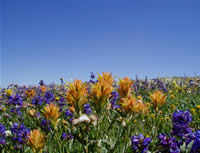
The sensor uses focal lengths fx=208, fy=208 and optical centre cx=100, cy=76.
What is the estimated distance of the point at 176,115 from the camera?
2926mm

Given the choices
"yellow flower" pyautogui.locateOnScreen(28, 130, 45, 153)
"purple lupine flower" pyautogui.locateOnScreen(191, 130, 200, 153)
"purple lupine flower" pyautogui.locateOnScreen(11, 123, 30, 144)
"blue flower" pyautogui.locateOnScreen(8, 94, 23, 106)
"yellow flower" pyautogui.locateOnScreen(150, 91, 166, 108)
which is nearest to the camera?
"yellow flower" pyautogui.locateOnScreen(28, 130, 45, 153)

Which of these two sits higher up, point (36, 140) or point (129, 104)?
point (129, 104)

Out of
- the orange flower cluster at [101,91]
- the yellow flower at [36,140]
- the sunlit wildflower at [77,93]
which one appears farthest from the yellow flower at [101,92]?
the yellow flower at [36,140]

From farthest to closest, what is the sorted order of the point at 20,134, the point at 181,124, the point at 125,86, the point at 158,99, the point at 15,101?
the point at 15,101, the point at 20,134, the point at 181,124, the point at 158,99, the point at 125,86

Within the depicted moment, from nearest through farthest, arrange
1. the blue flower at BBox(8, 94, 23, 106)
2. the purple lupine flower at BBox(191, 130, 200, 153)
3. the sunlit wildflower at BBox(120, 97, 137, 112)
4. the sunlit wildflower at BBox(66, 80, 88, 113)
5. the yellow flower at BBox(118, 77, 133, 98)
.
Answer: the sunlit wildflower at BBox(66, 80, 88, 113) < the purple lupine flower at BBox(191, 130, 200, 153) < the sunlit wildflower at BBox(120, 97, 137, 112) < the yellow flower at BBox(118, 77, 133, 98) < the blue flower at BBox(8, 94, 23, 106)

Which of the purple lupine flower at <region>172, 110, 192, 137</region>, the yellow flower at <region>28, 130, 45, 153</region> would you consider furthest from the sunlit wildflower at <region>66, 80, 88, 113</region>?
the purple lupine flower at <region>172, 110, 192, 137</region>

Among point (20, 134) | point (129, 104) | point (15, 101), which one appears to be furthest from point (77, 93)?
point (15, 101)

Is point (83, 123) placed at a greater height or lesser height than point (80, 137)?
greater

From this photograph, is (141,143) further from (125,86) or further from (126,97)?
(125,86)

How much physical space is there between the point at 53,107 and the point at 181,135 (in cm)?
173

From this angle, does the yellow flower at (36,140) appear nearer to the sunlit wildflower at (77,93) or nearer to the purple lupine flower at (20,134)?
the sunlit wildflower at (77,93)

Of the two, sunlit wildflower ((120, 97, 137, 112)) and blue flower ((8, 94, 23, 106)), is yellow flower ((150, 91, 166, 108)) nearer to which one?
sunlit wildflower ((120, 97, 137, 112))

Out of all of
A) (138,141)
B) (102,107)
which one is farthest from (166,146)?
(102,107)

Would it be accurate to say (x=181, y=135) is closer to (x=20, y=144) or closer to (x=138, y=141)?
(x=138, y=141)
